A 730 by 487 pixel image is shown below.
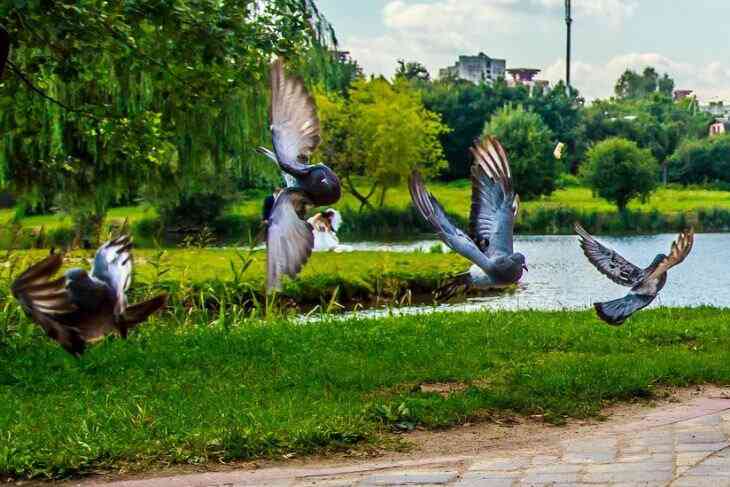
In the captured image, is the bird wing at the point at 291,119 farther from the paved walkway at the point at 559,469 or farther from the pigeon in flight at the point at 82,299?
the paved walkway at the point at 559,469

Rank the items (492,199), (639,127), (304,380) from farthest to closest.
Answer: (639,127), (304,380), (492,199)

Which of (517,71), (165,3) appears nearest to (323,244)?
(165,3)

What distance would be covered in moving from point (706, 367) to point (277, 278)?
5.15 metres

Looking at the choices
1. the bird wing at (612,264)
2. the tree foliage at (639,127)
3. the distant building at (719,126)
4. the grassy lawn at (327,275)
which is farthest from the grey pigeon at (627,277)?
the distant building at (719,126)

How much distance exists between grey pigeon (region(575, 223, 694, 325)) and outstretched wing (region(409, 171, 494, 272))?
5.10 ft

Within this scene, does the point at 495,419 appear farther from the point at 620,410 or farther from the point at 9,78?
the point at 9,78

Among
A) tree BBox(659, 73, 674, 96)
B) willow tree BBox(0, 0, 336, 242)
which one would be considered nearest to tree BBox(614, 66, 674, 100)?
tree BBox(659, 73, 674, 96)

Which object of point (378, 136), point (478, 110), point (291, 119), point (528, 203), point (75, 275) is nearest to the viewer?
point (75, 275)

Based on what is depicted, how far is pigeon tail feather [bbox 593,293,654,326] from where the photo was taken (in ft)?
25.2

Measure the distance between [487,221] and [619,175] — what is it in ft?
120

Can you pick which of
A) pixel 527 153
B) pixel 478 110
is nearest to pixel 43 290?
pixel 527 153

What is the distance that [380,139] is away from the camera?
38.8m

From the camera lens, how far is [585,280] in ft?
68.6

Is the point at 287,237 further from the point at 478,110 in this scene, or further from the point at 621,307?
the point at 478,110
